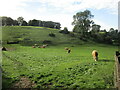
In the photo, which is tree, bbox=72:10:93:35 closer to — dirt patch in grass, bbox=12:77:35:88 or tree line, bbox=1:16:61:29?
tree line, bbox=1:16:61:29

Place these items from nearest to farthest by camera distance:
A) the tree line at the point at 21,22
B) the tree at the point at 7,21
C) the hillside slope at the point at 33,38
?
the hillside slope at the point at 33,38
the tree at the point at 7,21
the tree line at the point at 21,22

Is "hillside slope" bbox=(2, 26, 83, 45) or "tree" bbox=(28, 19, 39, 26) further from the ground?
"tree" bbox=(28, 19, 39, 26)

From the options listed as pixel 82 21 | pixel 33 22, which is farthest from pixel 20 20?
pixel 82 21

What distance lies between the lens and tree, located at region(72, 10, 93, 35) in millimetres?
102125

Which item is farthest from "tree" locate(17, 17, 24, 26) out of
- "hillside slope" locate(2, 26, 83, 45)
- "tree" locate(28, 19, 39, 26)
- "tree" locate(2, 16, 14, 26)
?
"hillside slope" locate(2, 26, 83, 45)

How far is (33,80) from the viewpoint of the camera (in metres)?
16.4

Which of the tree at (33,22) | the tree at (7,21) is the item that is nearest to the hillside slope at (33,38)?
the tree at (7,21)

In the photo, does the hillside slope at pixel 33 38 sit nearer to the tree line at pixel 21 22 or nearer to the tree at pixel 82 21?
the tree at pixel 82 21

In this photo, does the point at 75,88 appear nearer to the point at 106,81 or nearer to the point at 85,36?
the point at 106,81

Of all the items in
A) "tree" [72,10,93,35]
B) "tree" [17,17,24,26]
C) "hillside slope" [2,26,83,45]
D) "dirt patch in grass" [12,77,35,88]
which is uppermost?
"tree" [17,17,24,26]

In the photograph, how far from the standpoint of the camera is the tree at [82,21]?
335 feet

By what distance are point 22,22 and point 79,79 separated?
153901mm

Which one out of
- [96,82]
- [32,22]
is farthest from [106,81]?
[32,22]

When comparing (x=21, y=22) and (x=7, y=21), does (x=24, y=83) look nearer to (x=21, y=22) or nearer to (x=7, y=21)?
(x=7, y=21)
